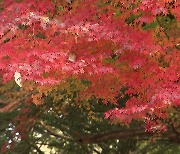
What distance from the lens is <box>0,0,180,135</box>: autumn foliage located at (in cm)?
639

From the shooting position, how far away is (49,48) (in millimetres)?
6613

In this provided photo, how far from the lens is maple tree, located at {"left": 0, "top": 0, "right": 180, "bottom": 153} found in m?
6.39

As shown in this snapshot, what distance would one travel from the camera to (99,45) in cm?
686

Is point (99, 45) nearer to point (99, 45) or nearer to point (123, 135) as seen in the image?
point (99, 45)

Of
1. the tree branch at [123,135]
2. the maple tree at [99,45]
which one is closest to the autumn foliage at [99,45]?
the maple tree at [99,45]

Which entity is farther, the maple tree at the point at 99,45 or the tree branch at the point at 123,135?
the tree branch at the point at 123,135

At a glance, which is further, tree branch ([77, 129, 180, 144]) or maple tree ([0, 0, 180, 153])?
tree branch ([77, 129, 180, 144])

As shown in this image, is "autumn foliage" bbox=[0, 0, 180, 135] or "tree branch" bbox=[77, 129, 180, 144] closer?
"autumn foliage" bbox=[0, 0, 180, 135]

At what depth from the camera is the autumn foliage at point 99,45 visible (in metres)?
6.39

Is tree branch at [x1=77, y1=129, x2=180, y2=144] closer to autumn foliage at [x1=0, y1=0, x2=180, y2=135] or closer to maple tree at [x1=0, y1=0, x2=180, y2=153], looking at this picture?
autumn foliage at [x1=0, y1=0, x2=180, y2=135]

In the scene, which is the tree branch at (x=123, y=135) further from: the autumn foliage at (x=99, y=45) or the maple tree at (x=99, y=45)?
the maple tree at (x=99, y=45)

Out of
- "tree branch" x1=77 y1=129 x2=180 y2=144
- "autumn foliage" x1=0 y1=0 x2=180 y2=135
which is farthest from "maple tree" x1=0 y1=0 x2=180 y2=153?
"tree branch" x1=77 y1=129 x2=180 y2=144

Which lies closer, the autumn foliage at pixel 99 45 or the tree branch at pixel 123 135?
the autumn foliage at pixel 99 45

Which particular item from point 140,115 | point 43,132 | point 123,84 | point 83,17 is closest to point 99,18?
point 83,17
